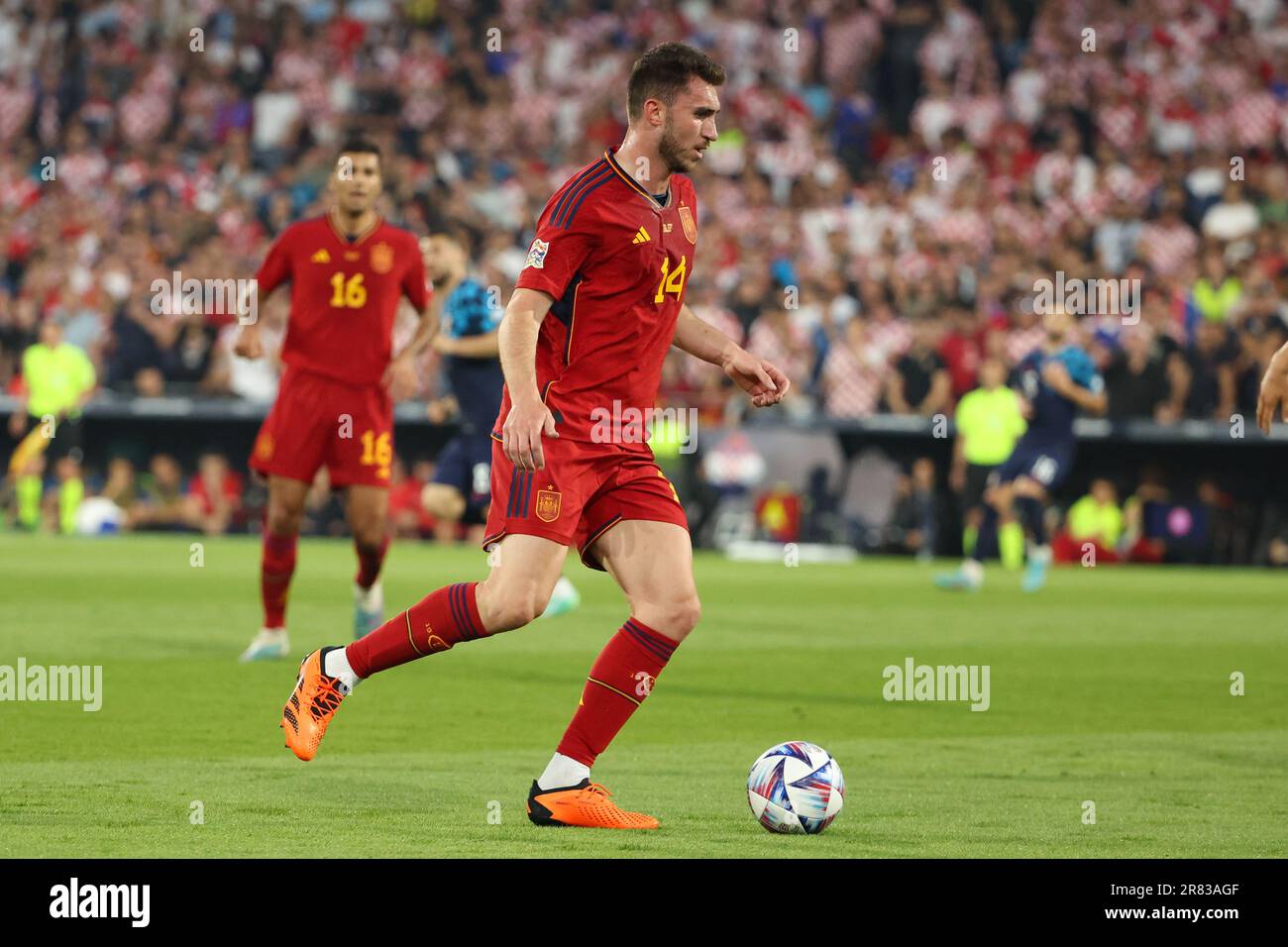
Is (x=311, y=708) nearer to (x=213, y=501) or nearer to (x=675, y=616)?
(x=675, y=616)

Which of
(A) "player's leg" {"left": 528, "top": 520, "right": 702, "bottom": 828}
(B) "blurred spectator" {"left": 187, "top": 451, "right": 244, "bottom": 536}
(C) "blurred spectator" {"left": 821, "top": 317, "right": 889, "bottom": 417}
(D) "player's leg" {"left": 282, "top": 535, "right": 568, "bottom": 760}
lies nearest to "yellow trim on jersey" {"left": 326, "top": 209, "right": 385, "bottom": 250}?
(D) "player's leg" {"left": 282, "top": 535, "right": 568, "bottom": 760}

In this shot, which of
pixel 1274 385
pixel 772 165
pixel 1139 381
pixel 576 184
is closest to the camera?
pixel 576 184

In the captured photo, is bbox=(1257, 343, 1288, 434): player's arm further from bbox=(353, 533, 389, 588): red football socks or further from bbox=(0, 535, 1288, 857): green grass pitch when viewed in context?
bbox=(353, 533, 389, 588): red football socks

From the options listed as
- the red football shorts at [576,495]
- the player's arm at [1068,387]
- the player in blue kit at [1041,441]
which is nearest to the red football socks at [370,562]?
the red football shorts at [576,495]

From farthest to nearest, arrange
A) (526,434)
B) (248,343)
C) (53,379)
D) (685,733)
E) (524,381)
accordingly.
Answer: (53,379) < (248,343) < (685,733) < (524,381) < (526,434)

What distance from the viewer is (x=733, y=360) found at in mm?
6938

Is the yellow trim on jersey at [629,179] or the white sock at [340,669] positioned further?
the white sock at [340,669]

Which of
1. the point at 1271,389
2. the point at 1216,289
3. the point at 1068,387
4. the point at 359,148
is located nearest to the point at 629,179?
the point at 1271,389

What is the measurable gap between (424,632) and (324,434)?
15.3 ft

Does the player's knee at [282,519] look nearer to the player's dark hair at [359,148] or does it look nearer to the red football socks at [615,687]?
the player's dark hair at [359,148]

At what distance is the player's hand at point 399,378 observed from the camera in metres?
11.4

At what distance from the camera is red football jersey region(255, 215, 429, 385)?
37.1ft

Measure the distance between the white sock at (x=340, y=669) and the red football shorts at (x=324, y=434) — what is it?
432 centimetres

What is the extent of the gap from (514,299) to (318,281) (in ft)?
16.4
